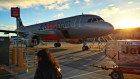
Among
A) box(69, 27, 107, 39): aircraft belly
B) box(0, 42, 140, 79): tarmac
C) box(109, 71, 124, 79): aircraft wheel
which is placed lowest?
box(0, 42, 140, 79): tarmac

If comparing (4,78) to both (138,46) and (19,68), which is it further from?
(138,46)

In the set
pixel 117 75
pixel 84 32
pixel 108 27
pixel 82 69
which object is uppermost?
pixel 108 27

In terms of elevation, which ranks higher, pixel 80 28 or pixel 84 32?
pixel 80 28

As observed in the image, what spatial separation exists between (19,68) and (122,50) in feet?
17.0

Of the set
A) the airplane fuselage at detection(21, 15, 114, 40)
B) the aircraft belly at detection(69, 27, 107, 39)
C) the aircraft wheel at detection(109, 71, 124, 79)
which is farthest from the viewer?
the aircraft belly at detection(69, 27, 107, 39)

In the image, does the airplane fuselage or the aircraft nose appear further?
the airplane fuselage

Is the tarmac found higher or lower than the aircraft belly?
lower

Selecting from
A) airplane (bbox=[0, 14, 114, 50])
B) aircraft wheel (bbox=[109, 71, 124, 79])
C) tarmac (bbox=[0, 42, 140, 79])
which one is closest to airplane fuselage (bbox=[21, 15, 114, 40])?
airplane (bbox=[0, 14, 114, 50])

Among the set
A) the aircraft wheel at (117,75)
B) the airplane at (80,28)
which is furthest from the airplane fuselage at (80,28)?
the aircraft wheel at (117,75)

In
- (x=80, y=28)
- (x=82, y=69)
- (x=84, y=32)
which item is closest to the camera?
(x=82, y=69)

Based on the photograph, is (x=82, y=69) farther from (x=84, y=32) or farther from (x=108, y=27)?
(x=84, y=32)

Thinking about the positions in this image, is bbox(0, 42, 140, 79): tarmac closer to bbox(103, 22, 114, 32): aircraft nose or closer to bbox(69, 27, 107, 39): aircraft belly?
bbox(103, 22, 114, 32): aircraft nose

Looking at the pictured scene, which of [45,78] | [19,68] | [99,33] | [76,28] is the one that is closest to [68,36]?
[76,28]

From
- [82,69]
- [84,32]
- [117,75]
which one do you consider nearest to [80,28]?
[84,32]
